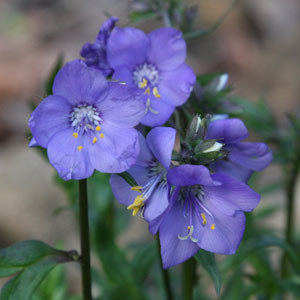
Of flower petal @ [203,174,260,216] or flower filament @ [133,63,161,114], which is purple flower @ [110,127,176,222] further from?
flower filament @ [133,63,161,114]

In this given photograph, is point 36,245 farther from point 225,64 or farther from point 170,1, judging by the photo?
point 225,64

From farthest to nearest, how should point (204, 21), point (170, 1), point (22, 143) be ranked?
point (204, 21)
point (22, 143)
point (170, 1)

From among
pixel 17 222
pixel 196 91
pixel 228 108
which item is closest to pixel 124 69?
pixel 196 91

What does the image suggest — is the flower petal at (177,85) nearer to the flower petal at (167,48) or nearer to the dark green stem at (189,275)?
the flower petal at (167,48)

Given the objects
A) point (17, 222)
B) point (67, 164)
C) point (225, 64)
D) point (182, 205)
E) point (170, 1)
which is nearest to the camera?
point (67, 164)

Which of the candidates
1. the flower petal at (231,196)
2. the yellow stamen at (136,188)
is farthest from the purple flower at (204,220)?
the yellow stamen at (136,188)

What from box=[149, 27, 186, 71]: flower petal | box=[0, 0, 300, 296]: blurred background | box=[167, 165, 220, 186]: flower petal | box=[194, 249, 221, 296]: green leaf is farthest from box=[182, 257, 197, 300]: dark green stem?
box=[0, 0, 300, 296]: blurred background
